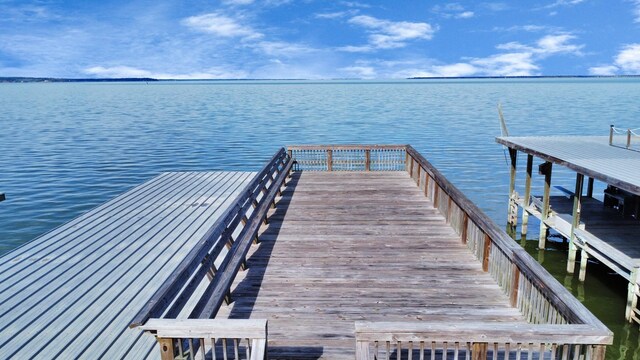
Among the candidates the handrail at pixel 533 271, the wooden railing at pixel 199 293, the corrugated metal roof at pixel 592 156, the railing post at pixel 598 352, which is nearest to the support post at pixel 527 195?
the corrugated metal roof at pixel 592 156

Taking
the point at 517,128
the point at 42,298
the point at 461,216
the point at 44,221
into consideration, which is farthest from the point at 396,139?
the point at 42,298

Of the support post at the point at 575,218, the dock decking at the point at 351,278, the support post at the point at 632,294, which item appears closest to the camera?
the dock decking at the point at 351,278

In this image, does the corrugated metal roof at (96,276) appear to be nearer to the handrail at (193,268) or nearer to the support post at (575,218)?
the handrail at (193,268)

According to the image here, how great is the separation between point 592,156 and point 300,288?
36.8 feet

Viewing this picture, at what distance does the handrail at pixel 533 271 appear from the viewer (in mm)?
4270

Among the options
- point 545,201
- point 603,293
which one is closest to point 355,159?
point 545,201

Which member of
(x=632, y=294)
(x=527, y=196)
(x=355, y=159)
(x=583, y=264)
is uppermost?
(x=355, y=159)

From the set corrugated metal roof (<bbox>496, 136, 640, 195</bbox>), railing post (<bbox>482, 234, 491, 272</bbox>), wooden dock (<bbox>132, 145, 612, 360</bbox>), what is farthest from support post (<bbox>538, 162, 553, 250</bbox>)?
railing post (<bbox>482, 234, 491, 272</bbox>)

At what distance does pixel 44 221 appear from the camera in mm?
18297

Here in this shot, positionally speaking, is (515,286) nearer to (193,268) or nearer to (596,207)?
(193,268)

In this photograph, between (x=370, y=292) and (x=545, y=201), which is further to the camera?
(x=545, y=201)

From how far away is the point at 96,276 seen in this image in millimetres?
8805

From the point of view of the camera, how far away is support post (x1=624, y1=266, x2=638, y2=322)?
10.4m

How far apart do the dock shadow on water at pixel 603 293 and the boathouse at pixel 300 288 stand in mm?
5193
